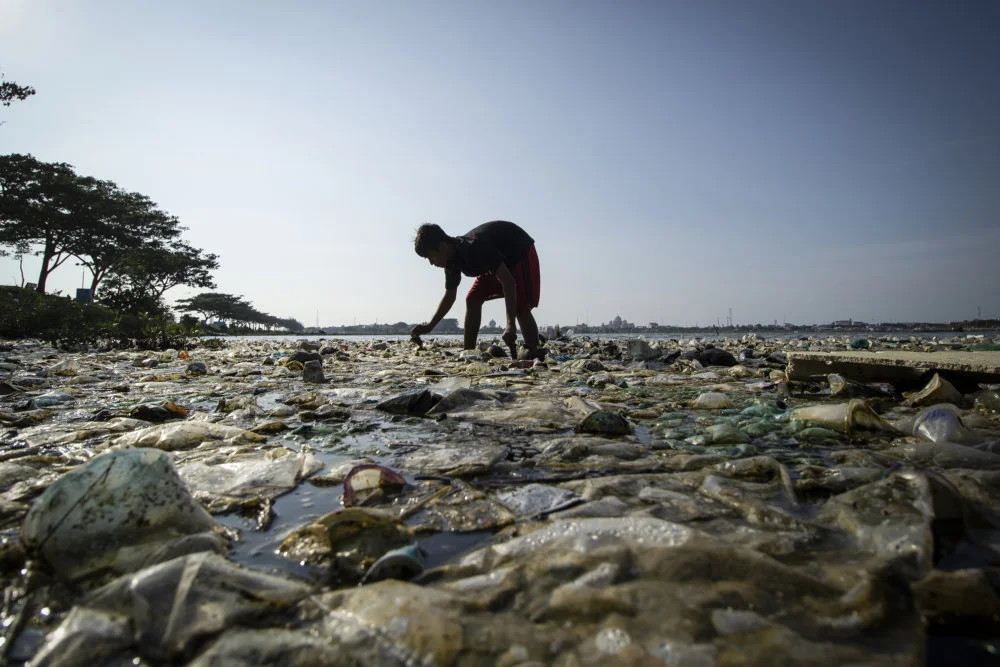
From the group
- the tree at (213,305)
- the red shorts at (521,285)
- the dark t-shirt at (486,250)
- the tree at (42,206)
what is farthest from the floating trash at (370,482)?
the tree at (213,305)

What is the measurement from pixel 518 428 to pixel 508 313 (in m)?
3.84

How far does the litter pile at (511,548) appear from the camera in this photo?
0.66 metres

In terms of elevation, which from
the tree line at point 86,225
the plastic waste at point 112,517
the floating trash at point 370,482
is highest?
the tree line at point 86,225

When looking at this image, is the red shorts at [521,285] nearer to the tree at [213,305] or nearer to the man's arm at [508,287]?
the man's arm at [508,287]

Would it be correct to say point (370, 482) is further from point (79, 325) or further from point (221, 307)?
point (221, 307)

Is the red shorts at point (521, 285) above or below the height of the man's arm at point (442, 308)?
above

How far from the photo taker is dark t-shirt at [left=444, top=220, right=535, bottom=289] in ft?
18.7

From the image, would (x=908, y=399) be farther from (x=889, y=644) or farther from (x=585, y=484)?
(x=889, y=644)

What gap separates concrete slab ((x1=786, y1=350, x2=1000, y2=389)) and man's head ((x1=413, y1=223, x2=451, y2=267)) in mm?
3891

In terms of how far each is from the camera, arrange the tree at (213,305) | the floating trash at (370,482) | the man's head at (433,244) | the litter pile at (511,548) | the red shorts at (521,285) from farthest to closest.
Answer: the tree at (213,305), the red shorts at (521,285), the man's head at (433,244), the floating trash at (370,482), the litter pile at (511,548)

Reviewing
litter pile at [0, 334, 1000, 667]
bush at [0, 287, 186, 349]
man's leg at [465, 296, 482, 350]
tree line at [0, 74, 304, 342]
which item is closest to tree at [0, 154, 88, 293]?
tree line at [0, 74, 304, 342]

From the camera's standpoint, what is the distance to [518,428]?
2.26m

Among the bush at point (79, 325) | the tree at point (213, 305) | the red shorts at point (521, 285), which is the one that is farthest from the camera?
the tree at point (213, 305)

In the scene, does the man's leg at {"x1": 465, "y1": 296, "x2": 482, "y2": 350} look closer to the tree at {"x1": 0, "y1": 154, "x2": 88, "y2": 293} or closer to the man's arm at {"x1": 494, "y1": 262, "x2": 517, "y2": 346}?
the man's arm at {"x1": 494, "y1": 262, "x2": 517, "y2": 346}
